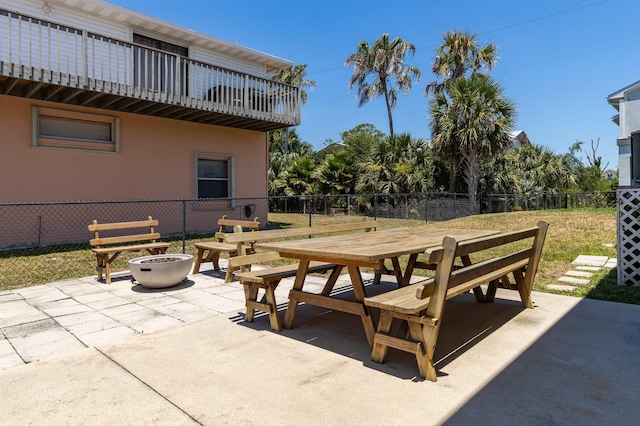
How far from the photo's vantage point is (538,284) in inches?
210

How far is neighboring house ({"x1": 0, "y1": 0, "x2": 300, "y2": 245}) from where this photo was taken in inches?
314

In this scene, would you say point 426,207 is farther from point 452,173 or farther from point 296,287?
point 296,287

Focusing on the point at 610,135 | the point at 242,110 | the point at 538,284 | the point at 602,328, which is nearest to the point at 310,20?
the point at 242,110

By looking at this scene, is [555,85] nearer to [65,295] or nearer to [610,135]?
[610,135]

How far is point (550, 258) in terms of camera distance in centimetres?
716

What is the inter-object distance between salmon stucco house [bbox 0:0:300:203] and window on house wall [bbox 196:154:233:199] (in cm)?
3

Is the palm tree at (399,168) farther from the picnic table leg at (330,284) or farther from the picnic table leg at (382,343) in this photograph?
the picnic table leg at (382,343)

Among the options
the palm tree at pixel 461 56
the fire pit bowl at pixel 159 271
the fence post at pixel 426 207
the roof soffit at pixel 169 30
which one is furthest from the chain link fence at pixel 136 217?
the palm tree at pixel 461 56

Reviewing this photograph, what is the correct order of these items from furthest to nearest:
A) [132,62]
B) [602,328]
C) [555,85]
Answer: [555,85] → [132,62] → [602,328]

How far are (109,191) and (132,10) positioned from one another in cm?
447

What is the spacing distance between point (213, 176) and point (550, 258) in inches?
354

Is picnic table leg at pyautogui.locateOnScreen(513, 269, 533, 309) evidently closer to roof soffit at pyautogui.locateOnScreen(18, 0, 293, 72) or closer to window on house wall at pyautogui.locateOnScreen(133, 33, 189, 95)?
window on house wall at pyautogui.locateOnScreen(133, 33, 189, 95)

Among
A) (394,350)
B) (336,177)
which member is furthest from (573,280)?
(336,177)

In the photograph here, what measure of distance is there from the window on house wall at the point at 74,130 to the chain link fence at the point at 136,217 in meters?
1.38
